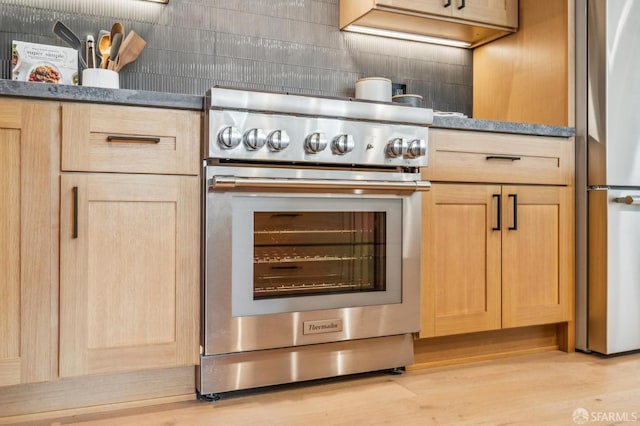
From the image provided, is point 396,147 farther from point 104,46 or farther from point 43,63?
point 43,63

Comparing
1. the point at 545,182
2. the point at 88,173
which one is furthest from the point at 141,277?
the point at 545,182

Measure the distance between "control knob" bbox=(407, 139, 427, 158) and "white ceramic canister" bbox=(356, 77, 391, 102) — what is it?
0.56 meters

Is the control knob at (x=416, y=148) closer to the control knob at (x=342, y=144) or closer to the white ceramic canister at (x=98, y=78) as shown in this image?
the control knob at (x=342, y=144)

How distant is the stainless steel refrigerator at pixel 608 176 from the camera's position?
7.35 feet

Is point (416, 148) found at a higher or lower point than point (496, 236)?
higher

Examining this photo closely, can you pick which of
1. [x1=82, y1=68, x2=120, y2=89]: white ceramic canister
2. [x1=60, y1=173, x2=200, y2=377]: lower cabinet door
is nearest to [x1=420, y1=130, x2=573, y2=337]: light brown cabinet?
[x1=60, y1=173, x2=200, y2=377]: lower cabinet door

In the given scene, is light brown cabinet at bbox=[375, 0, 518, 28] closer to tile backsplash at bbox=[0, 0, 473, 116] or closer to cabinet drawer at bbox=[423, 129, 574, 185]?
tile backsplash at bbox=[0, 0, 473, 116]

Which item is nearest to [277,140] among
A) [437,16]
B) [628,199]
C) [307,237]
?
[307,237]

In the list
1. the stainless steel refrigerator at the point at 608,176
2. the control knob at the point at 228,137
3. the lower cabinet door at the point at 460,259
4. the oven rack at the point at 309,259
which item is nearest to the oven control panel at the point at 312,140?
the control knob at the point at 228,137

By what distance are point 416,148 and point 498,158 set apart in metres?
0.43

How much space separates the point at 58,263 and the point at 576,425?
4.96ft

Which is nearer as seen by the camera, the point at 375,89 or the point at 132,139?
the point at 132,139

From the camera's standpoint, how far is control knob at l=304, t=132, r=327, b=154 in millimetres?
1766

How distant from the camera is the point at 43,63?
6.45 ft
